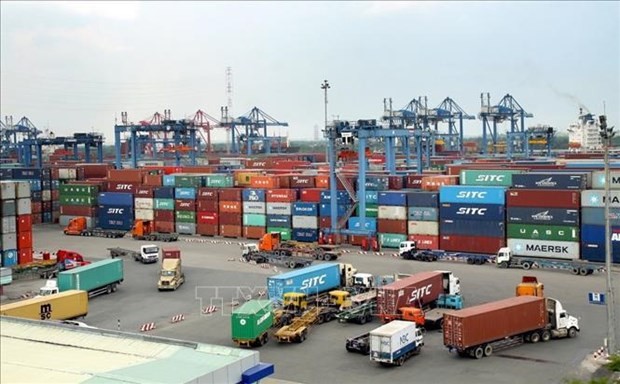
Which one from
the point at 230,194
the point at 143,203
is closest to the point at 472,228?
the point at 230,194

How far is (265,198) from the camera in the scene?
54.0 m

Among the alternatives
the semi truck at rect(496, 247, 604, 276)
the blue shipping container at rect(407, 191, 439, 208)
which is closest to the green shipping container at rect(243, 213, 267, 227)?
the blue shipping container at rect(407, 191, 439, 208)

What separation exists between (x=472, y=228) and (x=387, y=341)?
74.3 ft

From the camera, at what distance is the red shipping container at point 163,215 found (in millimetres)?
59594

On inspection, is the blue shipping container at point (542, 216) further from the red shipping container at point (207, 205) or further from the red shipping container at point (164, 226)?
the red shipping container at point (164, 226)

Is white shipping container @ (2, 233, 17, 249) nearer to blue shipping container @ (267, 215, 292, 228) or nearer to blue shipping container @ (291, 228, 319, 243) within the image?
blue shipping container @ (267, 215, 292, 228)

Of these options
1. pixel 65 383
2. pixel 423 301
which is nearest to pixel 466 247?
pixel 423 301

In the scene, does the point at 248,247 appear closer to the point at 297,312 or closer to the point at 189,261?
the point at 189,261

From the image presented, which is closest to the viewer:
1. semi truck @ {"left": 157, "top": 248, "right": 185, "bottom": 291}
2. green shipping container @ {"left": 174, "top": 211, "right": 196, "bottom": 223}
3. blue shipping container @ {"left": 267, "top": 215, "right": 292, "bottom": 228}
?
semi truck @ {"left": 157, "top": 248, "right": 185, "bottom": 291}

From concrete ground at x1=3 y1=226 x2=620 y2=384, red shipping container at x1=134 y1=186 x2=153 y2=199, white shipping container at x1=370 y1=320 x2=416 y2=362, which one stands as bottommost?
concrete ground at x1=3 y1=226 x2=620 y2=384

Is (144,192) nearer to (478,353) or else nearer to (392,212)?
(392,212)

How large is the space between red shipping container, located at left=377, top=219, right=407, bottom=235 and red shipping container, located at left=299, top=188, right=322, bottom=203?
5.63 m

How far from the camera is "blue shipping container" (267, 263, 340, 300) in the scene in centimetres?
3003

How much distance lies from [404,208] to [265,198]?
39.7ft
